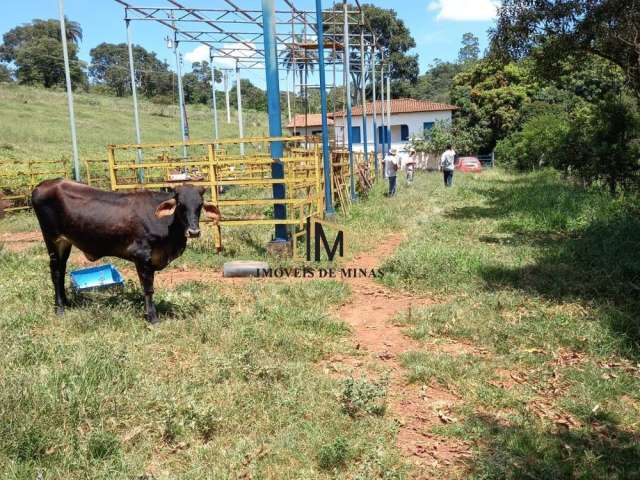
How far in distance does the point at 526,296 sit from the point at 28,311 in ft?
18.3

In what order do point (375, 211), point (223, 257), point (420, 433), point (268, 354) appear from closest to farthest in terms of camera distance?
point (420, 433), point (268, 354), point (223, 257), point (375, 211)

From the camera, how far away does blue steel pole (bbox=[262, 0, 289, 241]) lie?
8.62 metres

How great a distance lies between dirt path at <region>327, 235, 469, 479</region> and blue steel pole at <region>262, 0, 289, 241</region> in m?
2.03

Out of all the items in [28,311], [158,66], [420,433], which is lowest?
[420,433]

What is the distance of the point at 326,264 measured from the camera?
27.1 ft

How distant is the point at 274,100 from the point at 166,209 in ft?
12.9

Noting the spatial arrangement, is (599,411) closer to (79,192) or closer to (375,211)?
(79,192)

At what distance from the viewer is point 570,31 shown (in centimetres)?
1079

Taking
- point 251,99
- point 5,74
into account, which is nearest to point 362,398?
point 251,99

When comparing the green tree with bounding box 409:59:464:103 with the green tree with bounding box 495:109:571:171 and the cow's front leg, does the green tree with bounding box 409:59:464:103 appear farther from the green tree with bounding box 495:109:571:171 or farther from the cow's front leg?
the cow's front leg

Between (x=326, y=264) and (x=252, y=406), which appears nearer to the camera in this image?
(x=252, y=406)

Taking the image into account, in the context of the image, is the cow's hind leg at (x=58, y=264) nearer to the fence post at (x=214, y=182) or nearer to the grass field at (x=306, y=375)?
the grass field at (x=306, y=375)

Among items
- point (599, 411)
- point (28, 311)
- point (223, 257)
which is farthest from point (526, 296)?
point (28, 311)

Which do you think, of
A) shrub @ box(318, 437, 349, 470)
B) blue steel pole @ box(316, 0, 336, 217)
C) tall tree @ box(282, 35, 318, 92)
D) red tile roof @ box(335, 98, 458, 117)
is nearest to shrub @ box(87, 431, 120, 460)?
shrub @ box(318, 437, 349, 470)
